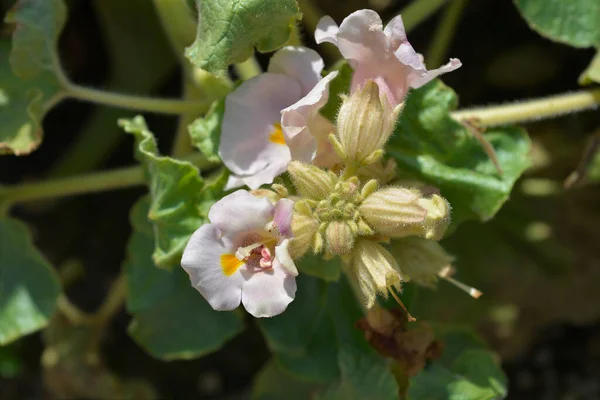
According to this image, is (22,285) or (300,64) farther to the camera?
(22,285)

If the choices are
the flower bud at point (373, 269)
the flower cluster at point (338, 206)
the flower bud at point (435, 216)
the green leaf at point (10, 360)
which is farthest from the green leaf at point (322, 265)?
the green leaf at point (10, 360)

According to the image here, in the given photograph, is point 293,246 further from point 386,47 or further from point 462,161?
point 462,161

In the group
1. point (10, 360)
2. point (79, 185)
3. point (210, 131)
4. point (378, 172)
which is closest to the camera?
point (378, 172)

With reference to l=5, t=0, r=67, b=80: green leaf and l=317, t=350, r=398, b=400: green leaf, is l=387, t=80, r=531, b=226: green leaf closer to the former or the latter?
l=317, t=350, r=398, b=400: green leaf

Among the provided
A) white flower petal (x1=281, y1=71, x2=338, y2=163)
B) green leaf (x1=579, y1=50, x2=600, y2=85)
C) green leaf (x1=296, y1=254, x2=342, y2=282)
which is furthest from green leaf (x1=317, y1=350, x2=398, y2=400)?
A: green leaf (x1=579, y1=50, x2=600, y2=85)

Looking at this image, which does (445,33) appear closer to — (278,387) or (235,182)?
(235,182)

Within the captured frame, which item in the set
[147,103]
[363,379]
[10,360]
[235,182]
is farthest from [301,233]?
[10,360]
